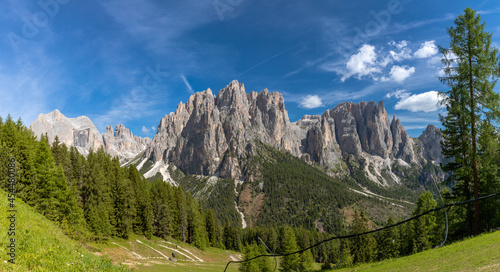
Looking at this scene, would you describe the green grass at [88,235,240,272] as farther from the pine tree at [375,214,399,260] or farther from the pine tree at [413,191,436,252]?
the pine tree at [375,214,399,260]

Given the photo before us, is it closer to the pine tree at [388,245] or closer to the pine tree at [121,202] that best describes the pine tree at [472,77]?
the pine tree at [388,245]

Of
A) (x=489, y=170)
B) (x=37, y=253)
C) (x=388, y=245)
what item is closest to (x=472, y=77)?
(x=489, y=170)

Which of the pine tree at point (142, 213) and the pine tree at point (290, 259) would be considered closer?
the pine tree at point (290, 259)

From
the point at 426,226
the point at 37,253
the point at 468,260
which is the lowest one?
the point at 426,226

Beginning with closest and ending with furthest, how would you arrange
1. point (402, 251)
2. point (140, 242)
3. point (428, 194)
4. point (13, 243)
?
point (13, 243)
point (428, 194)
point (140, 242)
point (402, 251)

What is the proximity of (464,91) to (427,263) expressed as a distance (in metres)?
13.8

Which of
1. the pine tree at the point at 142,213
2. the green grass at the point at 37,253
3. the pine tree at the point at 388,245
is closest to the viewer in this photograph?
the green grass at the point at 37,253

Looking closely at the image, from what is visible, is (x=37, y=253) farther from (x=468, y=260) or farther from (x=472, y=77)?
(x=472, y=77)

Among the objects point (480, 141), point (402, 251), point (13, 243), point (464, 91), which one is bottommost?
point (402, 251)

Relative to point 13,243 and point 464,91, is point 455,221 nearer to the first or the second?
point 464,91

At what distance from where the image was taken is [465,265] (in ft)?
35.8

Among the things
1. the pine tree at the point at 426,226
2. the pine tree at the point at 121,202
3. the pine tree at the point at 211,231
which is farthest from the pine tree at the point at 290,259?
the pine tree at the point at 211,231

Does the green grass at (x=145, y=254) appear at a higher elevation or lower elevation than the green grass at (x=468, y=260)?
lower

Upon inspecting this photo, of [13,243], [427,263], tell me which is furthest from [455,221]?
[13,243]
